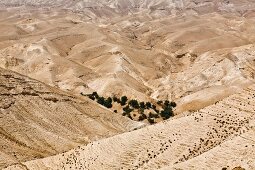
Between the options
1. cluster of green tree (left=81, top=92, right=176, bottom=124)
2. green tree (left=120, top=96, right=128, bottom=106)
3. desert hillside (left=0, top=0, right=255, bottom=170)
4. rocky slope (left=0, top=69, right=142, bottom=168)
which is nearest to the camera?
desert hillside (left=0, top=0, right=255, bottom=170)

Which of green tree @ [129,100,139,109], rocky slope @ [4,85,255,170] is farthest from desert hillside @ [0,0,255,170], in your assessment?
green tree @ [129,100,139,109]

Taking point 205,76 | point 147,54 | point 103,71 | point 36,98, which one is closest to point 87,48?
point 147,54

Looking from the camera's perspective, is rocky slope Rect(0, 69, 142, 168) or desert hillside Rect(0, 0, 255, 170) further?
rocky slope Rect(0, 69, 142, 168)

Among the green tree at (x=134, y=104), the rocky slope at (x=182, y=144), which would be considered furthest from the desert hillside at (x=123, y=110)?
the green tree at (x=134, y=104)

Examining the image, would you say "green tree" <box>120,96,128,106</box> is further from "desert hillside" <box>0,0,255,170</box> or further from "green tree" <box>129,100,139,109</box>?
"green tree" <box>129,100,139,109</box>

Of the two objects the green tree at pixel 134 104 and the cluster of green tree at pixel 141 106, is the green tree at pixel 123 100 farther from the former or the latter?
the green tree at pixel 134 104

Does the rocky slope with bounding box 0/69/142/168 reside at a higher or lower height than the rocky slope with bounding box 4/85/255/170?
lower

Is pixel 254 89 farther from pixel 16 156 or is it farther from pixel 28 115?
pixel 28 115
